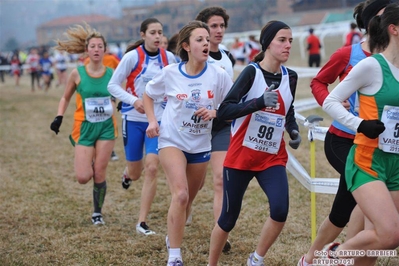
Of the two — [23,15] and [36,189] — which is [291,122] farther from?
[23,15]

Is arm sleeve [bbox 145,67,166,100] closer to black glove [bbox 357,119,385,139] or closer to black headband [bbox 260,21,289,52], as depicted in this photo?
black headband [bbox 260,21,289,52]

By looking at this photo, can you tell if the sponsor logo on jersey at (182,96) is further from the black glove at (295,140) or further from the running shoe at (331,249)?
the running shoe at (331,249)

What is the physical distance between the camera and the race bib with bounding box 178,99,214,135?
17.0 ft

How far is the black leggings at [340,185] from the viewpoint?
452 centimetres

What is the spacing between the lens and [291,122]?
4887mm

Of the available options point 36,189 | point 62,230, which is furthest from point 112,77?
point 36,189

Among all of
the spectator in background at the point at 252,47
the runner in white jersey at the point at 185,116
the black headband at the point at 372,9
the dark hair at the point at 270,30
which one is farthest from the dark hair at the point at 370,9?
the spectator in background at the point at 252,47

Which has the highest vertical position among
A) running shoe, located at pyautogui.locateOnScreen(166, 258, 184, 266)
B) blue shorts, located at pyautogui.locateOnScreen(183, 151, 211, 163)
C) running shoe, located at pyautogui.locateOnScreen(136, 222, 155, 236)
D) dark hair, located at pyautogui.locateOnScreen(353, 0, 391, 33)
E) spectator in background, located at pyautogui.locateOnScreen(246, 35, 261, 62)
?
dark hair, located at pyautogui.locateOnScreen(353, 0, 391, 33)

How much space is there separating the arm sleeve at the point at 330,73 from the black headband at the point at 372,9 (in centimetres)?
29

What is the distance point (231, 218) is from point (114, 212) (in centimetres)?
322

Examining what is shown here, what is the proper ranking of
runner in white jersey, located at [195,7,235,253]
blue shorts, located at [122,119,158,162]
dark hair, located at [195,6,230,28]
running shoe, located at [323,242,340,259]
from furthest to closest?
blue shorts, located at [122,119,158,162] → dark hair, located at [195,6,230,28] → runner in white jersey, located at [195,7,235,253] → running shoe, located at [323,242,340,259]

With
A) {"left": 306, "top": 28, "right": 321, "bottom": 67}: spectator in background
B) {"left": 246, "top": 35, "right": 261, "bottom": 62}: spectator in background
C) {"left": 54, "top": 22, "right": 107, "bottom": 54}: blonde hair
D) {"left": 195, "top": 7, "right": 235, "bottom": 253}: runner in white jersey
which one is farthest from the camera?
{"left": 246, "top": 35, "right": 261, "bottom": 62}: spectator in background

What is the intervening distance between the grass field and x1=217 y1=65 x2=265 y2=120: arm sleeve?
164 centimetres

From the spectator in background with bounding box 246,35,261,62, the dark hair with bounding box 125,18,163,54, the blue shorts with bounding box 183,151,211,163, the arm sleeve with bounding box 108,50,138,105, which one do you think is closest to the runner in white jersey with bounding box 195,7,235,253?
the blue shorts with bounding box 183,151,211,163
